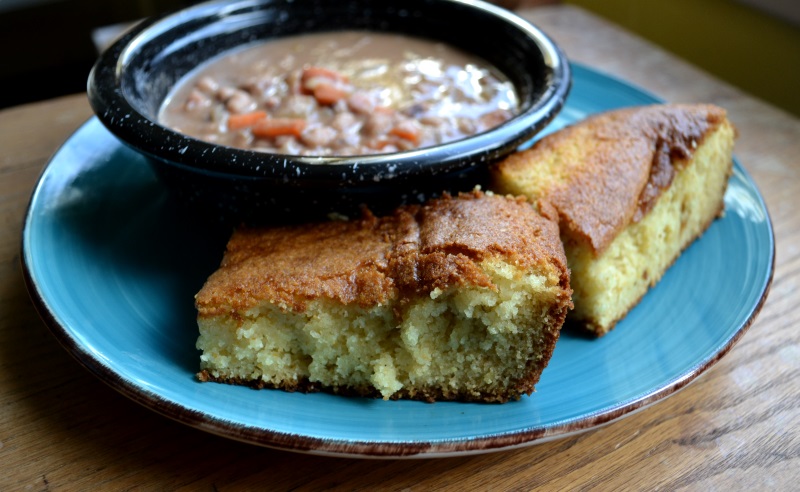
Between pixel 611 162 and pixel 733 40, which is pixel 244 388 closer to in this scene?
pixel 611 162

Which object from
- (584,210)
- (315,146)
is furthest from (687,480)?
(315,146)

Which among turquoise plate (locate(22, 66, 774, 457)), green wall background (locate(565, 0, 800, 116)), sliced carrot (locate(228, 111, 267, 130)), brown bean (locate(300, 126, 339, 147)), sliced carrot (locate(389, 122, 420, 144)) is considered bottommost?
green wall background (locate(565, 0, 800, 116))

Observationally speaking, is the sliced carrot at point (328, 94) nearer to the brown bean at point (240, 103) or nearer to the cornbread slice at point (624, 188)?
the brown bean at point (240, 103)

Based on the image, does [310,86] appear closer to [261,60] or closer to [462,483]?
[261,60]

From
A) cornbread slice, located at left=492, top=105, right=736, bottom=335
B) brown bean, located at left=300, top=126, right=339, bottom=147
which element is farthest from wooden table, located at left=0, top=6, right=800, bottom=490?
brown bean, located at left=300, top=126, right=339, bottom=147

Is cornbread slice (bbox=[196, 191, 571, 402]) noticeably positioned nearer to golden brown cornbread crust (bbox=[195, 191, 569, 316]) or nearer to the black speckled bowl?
golden brown cornbread crust (bbox=[195, 191, 569, 316])

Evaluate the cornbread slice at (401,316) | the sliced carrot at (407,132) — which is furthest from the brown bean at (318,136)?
the cornbread slice at (401,316)
